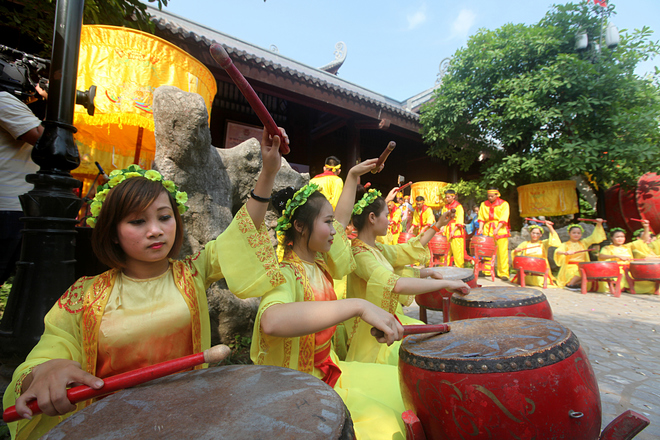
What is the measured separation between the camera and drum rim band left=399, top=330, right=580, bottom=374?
116 cm

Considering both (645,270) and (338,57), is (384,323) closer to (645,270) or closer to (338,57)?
(645,270)

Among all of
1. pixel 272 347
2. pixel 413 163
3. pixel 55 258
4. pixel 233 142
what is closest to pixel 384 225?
pixel 272 347

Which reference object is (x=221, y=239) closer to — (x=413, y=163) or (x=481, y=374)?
(x=481, y=374)

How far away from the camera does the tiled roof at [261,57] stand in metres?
5.46

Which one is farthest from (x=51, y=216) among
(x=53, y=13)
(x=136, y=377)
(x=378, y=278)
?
(x=53, y=13)

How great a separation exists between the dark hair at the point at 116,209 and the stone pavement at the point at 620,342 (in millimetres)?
2993

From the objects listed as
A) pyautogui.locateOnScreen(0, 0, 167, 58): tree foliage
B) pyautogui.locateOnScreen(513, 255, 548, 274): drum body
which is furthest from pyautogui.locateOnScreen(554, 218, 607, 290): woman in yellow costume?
pyautogui.locateOnScreen(0, 0, 167, 58): tree foliage

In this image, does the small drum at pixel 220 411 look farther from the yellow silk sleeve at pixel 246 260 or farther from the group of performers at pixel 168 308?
the yellow silk sleeve at pixel 246 260

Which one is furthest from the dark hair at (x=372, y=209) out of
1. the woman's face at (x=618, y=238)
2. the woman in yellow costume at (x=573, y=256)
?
the woman's face at (x=618, y=238)

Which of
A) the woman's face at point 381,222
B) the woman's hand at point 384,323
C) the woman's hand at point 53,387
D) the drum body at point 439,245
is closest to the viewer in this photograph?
the woman's hand at point 53,387

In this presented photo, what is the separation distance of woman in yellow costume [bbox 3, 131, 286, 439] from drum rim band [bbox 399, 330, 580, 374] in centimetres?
76

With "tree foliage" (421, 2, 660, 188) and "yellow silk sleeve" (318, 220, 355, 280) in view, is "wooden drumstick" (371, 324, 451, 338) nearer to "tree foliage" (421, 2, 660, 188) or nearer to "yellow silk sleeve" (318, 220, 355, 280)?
"yellow silk sleeve" (318, 220, 355, 280)

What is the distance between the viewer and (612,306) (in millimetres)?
5500

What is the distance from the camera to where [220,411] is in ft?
2.88
